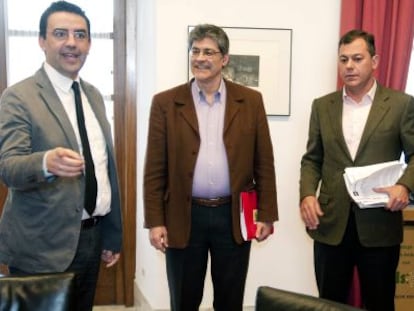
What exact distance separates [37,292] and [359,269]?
1.40m

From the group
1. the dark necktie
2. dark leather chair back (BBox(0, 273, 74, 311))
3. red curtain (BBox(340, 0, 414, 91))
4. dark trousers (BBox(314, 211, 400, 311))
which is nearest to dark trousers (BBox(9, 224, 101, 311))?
the dark necktie

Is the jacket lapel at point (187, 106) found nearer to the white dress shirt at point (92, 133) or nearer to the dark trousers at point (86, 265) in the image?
the white dress shirt at point (92, 133)

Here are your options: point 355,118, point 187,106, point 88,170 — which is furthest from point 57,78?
point 355,118

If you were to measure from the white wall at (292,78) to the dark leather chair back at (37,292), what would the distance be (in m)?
1.54

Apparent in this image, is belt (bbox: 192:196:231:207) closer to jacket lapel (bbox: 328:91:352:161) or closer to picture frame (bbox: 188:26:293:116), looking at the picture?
jacket lapel (bbox: 328:91:352:161)

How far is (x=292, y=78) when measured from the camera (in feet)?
9.75

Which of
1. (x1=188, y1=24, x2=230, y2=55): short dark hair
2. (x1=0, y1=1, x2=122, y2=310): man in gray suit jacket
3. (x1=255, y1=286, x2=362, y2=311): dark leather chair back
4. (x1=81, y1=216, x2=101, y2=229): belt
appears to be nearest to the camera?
(x1=255, y1=286, x2=362, y2=311): dark leather chair back

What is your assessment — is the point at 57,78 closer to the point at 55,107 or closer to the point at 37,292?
the point at 55,107

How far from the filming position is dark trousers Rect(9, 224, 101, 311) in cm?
178

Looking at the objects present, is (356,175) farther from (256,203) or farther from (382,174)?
(256,203)

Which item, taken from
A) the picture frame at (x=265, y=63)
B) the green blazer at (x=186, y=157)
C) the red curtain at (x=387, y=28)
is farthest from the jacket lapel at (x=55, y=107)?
the red curtain at (x=387, y=28)

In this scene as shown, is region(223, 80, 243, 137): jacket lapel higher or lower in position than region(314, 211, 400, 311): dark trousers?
higher

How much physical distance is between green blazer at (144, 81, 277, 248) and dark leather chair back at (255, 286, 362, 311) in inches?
26.2

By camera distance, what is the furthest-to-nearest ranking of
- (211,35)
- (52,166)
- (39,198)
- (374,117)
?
(374,117) → (211,35) → (39,198) → (52,166)
